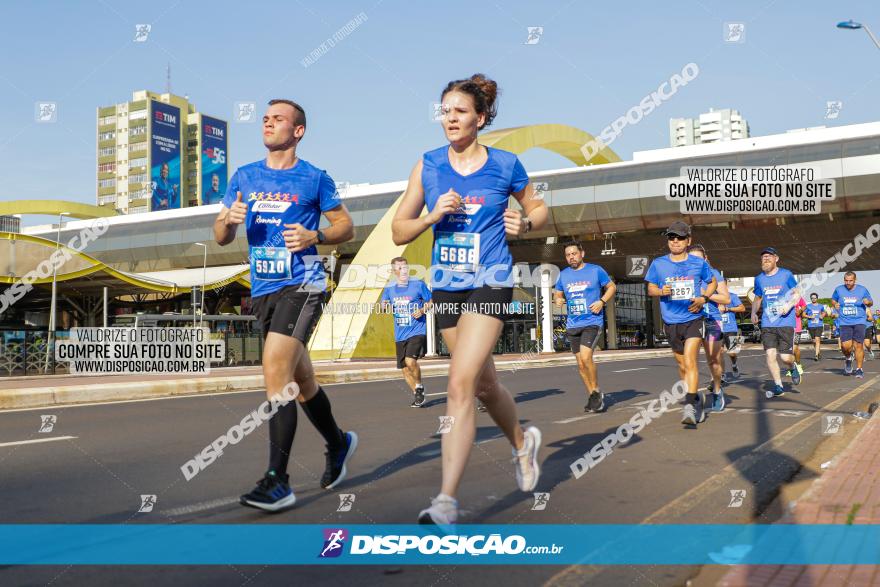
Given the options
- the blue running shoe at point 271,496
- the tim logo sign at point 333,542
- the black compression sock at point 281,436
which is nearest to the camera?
the tim logo sign at point 333,542

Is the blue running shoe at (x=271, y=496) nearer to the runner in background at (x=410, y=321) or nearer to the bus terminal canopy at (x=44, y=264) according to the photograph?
the runner in background at (x=410, y=321)

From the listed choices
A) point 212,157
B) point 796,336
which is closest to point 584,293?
point 796,336

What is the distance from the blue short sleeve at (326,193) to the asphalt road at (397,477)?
165 centimetres

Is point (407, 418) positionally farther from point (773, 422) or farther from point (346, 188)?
point (346, 188)

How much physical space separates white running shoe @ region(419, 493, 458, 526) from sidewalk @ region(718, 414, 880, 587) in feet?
3.70

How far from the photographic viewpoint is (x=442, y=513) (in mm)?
3332

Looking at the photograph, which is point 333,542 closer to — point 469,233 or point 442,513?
point 442,513

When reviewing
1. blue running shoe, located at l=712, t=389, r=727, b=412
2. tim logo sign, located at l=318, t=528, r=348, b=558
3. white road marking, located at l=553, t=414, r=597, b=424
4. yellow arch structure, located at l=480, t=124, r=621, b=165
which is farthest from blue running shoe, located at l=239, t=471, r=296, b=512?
yellow arch structure, located at l=480, t=124, r=621, b=165

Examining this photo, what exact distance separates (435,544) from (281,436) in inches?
46.3

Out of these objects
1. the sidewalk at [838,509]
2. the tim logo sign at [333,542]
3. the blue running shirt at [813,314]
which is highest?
the blue running shirt at [813,314]

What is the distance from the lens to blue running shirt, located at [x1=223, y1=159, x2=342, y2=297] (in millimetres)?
4391

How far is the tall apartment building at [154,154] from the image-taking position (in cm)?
12975

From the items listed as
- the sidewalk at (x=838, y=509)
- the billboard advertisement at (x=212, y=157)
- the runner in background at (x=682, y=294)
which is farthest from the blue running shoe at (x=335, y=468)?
the billboard advertisement at (x=212, y=157)

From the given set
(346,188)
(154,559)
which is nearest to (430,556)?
(154,559)
